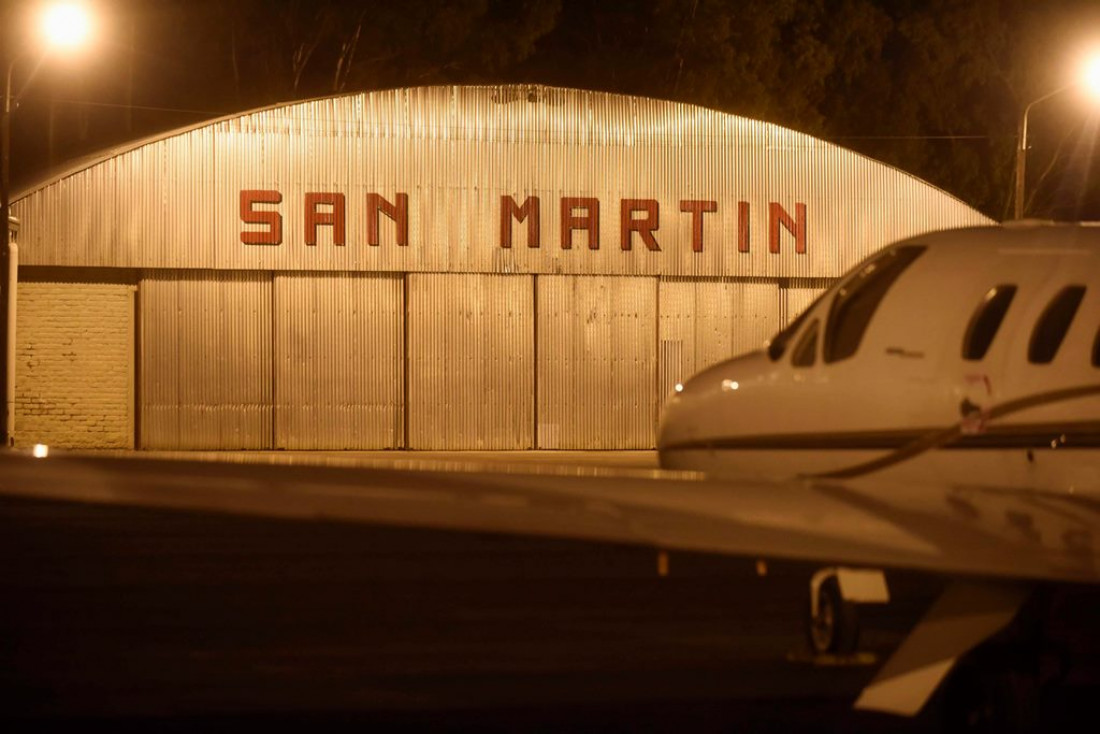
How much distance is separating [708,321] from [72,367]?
1193 centimetres

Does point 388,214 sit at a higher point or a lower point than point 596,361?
higher

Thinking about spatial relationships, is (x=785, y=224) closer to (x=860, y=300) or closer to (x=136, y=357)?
(x=136, y=357)

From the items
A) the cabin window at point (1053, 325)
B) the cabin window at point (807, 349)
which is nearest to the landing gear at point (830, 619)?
the cabin window at point (807, 349)

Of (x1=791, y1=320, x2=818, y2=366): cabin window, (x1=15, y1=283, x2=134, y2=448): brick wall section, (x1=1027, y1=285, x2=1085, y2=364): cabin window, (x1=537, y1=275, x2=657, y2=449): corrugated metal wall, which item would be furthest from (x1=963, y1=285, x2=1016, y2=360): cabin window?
(x1=15, y1=283, x2=134, y2=448): brick wall section

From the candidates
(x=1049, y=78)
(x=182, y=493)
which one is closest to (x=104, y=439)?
(x=182, y=493)

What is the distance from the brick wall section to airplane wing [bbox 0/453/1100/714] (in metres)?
28.1

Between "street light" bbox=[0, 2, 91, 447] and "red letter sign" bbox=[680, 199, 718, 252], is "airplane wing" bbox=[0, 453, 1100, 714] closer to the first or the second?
"street light" bbox=[0, 2, 91, 447]

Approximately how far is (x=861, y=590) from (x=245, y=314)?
1003 inches

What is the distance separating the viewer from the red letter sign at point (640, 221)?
116 feet

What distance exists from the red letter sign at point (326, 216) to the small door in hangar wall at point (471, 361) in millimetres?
1575

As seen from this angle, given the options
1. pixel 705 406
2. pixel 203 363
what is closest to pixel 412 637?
pixel 705 406

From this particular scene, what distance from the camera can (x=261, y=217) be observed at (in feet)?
111

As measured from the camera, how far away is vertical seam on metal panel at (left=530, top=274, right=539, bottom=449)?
34969mm

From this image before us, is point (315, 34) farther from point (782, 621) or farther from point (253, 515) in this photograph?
point (253, 515)
